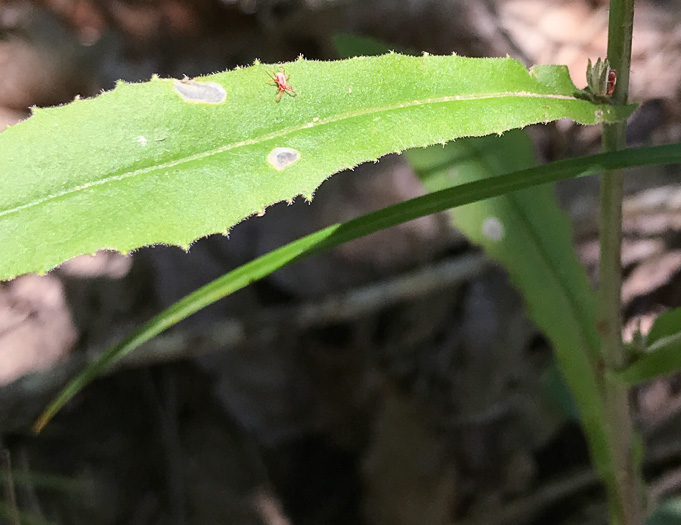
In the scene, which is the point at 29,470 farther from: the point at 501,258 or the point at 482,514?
the point at 501,258

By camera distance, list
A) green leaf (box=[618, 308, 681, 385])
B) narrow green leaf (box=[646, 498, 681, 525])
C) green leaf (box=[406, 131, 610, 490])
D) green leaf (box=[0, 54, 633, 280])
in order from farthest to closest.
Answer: narrow green leaf (box=[646, 498, 681, 525])
green leaf (box=[406, 131, 610, 490])
green leaf (box=[618, 308, 681, 385])
green leaf (box=[0, 54, 633, 280])

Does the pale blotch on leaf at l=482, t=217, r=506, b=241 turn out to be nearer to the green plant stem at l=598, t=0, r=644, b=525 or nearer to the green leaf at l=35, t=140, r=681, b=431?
the green plant stem at l=598, t=0, r=644, b=525

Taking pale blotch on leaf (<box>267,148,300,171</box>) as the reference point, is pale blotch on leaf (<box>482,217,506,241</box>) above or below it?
above

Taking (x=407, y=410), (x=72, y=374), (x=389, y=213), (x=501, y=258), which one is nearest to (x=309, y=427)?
(x=407, y=410)

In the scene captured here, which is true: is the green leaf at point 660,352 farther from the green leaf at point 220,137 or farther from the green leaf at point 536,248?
the green leaf at point 220,137

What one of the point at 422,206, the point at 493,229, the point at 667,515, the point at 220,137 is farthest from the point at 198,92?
the point at 667,515

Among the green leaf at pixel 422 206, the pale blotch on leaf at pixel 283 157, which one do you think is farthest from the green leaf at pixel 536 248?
the pale blotch on leaf at pixel 283 157

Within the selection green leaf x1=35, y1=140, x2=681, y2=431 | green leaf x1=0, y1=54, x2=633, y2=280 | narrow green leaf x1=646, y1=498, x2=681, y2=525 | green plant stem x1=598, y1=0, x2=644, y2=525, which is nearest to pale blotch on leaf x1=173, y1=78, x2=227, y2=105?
green leaf x1=0, y1=54, x2=633, y2=280
